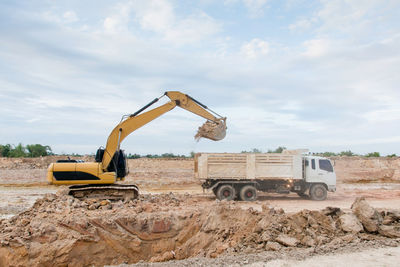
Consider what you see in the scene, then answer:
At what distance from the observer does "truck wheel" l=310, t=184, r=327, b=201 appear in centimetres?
1784

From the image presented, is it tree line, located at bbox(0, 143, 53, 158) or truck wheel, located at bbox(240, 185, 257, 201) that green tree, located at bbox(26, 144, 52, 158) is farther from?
truck wheel, located at bbox(240, 185, 257, 201)

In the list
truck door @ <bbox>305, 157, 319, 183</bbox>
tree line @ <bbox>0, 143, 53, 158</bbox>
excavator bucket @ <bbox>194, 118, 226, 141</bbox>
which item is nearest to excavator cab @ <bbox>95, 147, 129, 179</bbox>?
excavator bucket @ <bbox>194, 118, 226, 141</bbox>

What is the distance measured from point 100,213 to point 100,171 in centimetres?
232

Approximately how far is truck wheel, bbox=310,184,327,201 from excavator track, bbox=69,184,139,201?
397 inches

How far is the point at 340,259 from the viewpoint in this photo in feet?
25.0

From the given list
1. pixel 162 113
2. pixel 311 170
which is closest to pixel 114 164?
pixel 162 113

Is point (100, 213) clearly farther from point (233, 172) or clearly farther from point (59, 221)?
point (233, 172)

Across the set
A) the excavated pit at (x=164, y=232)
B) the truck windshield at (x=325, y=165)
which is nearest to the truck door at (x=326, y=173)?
the truck windshield at (x=325, y=165)

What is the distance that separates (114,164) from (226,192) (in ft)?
22.8

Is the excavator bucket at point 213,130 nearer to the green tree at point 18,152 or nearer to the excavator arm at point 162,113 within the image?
the excavator arm at point 162,113

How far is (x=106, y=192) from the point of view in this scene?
1168 cm

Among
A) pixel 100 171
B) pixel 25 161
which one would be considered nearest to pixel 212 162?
pixel 100 171

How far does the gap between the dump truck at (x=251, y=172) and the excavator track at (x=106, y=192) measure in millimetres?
5737

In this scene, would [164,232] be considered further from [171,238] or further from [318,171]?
[318,171]
